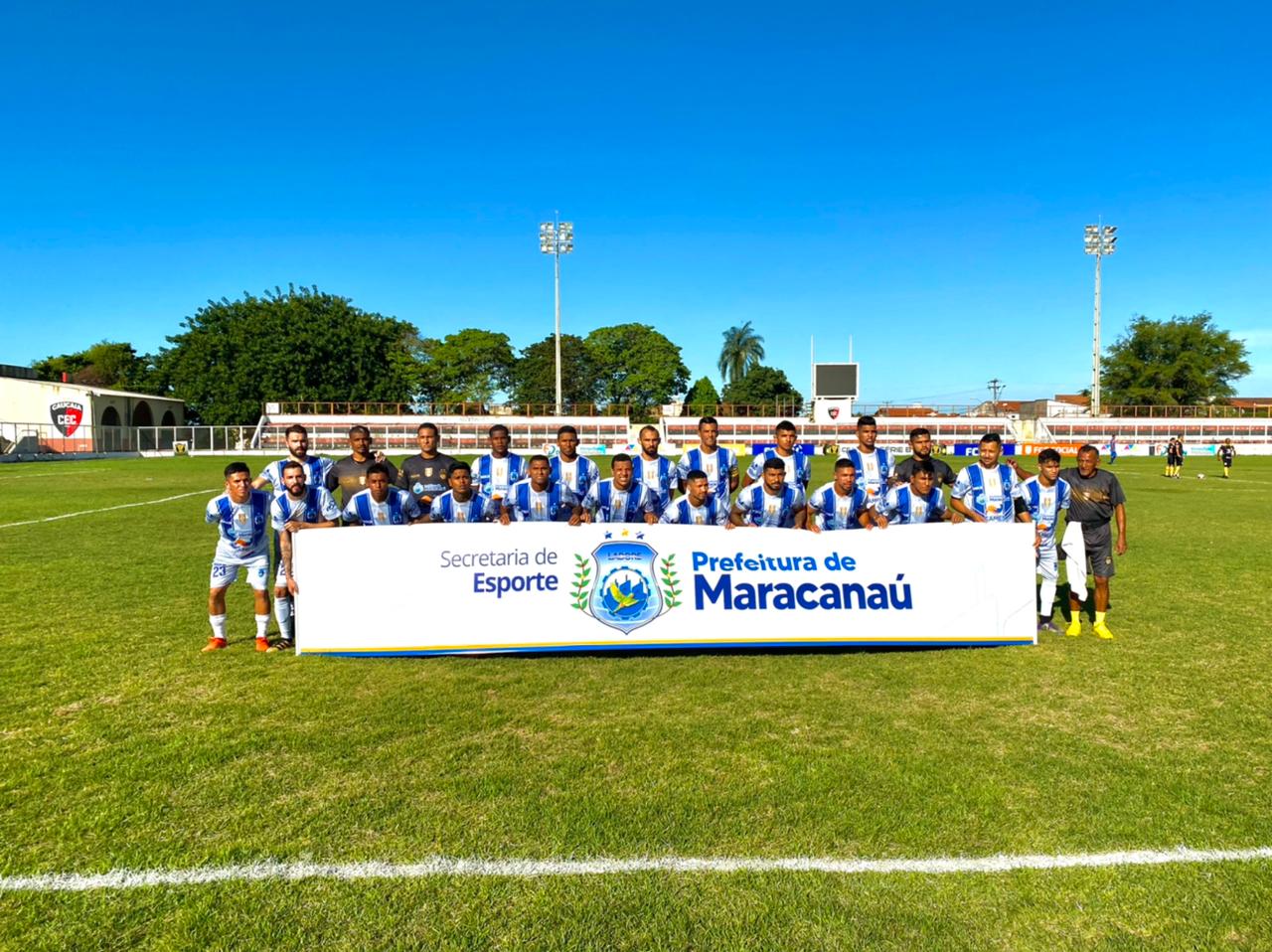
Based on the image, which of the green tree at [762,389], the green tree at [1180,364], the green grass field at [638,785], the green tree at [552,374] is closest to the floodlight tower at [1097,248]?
the green tree at [1180,364]

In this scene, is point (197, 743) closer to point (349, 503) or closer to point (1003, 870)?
point (349, 503)

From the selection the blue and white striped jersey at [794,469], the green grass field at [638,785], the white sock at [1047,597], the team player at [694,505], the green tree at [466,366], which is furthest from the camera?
the green tree at [466,366]

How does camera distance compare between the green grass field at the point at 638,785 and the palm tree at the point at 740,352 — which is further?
the palm tree at the point at 740,352

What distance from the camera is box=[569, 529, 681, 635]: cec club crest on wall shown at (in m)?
6.03

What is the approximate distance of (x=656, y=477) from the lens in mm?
7574

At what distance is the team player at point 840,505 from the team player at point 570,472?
238 cm

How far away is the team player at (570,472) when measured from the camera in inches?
291

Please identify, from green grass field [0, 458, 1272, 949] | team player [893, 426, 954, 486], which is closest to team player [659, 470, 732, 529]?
green grass field [0, 458, 1272, 949]

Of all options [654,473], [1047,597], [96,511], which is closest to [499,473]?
[654,473]

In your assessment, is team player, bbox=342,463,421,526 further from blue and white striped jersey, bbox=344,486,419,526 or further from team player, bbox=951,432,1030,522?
team player, bbox=951,432,1030,522

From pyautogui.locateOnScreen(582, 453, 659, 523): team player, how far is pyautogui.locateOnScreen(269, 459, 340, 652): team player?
264cm

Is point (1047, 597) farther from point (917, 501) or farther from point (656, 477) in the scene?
point (656, 477)

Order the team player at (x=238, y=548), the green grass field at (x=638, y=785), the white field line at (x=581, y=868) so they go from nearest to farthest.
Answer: the green grass field at (x=638, y=785), the white field line at (x=581, y=868), the team player at (x=238, y=548)

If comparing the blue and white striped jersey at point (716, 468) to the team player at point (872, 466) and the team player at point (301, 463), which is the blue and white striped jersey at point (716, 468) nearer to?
the team player at point (872, 466)
